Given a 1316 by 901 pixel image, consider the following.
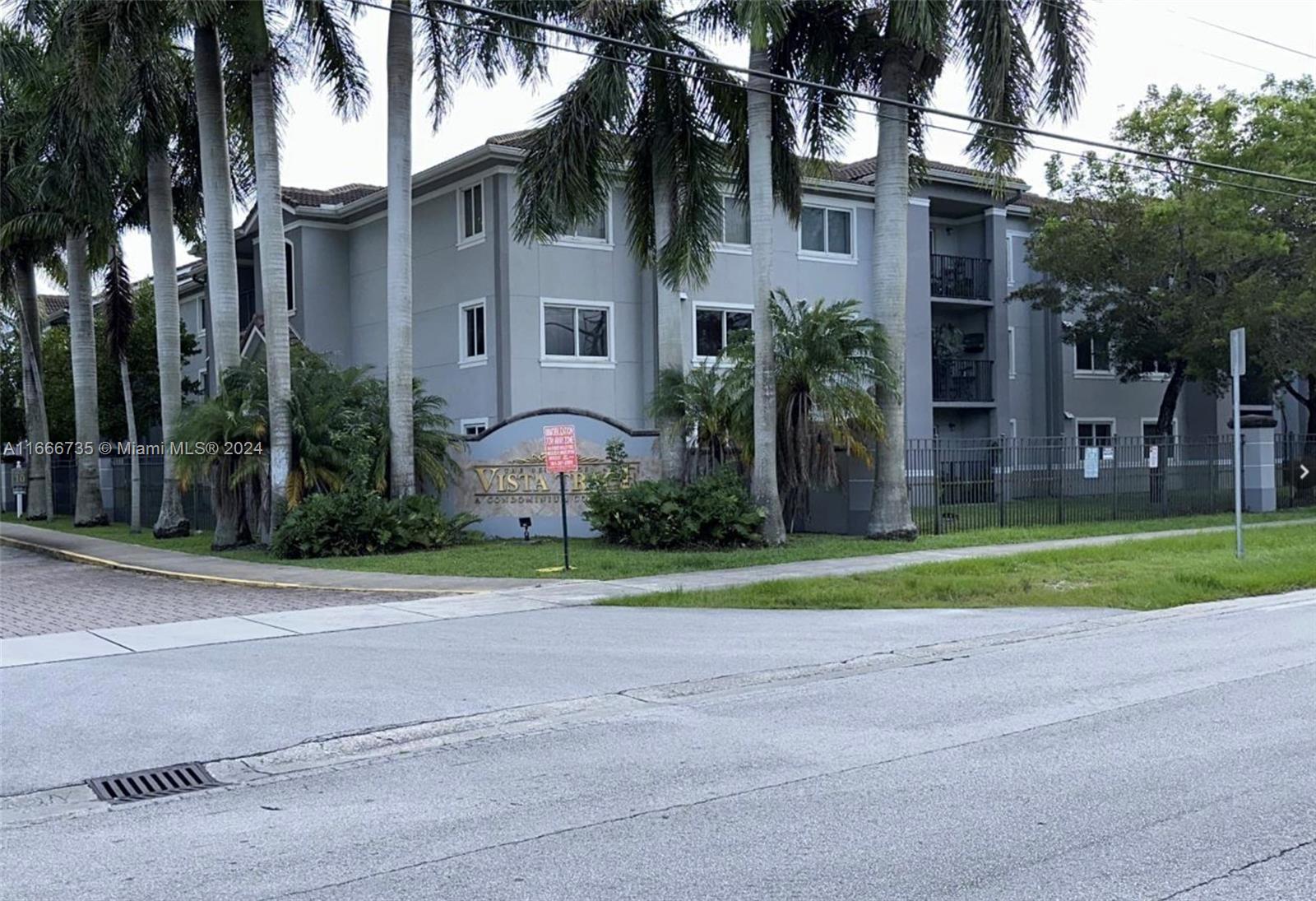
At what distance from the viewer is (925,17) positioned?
61.4 ft

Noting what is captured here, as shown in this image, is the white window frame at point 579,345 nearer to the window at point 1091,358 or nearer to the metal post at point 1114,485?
the metal post at point 1114,485

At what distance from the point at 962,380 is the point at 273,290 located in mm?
21392

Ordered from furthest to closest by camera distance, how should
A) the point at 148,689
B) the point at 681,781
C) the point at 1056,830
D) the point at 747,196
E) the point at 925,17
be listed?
1. the point at 747,196
2. the point at 925,17
3. the point at 148,689
4. the point at 681,781
5. the point at 1056,830

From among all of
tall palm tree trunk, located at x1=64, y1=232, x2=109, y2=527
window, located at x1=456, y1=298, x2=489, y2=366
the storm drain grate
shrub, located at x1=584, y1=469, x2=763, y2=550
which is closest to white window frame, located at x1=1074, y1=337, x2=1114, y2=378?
window, located at x1=456, y1=298, x2=489, y2=366

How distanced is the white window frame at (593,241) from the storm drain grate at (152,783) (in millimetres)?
21385

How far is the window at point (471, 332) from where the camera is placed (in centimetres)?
2861

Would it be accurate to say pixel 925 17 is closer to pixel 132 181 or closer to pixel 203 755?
pixel 203 755

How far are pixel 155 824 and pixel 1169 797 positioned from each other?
212 inches

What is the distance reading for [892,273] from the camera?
21.6m

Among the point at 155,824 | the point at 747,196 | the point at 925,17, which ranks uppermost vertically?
the point at 925,17

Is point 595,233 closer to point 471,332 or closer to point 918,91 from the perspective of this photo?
point 471,332

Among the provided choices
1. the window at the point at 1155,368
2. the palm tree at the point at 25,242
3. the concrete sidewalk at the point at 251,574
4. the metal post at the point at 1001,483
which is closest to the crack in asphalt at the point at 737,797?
the concrete sidewalk at the point at 251,574

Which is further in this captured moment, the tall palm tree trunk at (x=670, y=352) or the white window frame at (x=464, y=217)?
the white window frame at (x=464, y=217)

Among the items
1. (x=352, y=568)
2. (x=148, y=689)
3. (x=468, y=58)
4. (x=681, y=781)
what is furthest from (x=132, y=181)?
(x=681, y=781)
